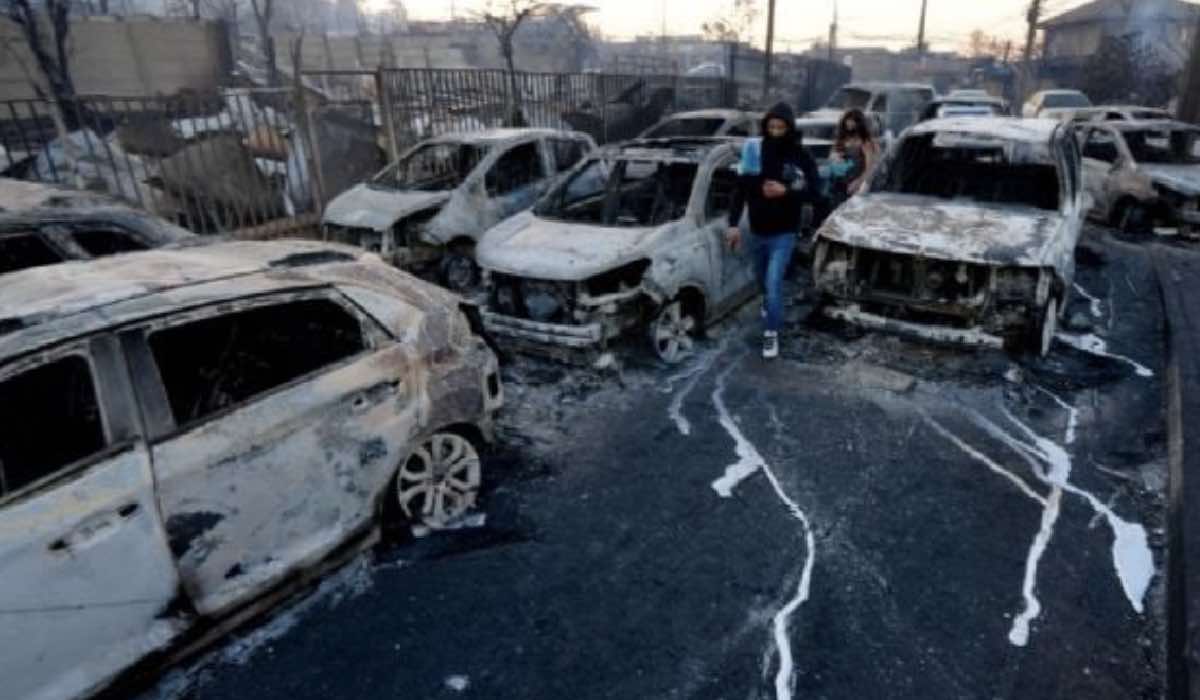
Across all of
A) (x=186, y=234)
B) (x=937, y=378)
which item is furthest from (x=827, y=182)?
(x=186, y=234)

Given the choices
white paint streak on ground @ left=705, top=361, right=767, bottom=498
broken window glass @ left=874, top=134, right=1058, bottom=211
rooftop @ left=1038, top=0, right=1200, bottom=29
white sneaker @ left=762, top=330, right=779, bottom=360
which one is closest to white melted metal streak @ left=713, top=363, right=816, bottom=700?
white paint streak on ground @ left=705, top=361, right=767, bottom=498

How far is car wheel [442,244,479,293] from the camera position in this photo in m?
8.05

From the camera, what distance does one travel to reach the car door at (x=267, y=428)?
2.89 meters

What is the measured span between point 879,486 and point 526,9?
17446mm

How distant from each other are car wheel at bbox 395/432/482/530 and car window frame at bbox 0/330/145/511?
1.33 meters

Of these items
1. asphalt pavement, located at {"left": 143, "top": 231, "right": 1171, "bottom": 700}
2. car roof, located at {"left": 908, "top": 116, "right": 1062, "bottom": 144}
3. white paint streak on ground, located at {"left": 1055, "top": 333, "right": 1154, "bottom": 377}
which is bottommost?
asphalt pavement, located at {"left": 143, "top": 231, "right": 1171, "bottom": 700}

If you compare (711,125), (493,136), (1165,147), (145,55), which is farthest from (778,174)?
(145,55)

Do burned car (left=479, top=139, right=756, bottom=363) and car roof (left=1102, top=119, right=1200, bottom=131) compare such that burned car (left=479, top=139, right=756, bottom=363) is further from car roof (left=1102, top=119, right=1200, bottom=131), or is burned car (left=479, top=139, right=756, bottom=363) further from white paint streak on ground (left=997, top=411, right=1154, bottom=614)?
car roof (left=1102, top=119, right=1200, bottom=131)

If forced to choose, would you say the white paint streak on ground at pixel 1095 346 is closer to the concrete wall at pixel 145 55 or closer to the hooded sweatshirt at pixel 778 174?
the hooded sweatshirt at pixel 778 174

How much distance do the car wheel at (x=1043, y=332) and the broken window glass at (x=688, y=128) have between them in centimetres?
582

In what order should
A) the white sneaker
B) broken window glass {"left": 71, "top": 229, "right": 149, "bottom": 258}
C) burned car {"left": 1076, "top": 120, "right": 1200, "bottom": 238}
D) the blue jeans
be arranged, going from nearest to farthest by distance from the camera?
1. broken window glass {"left": 71, "top": 229, "right": 149, "bottom": 258}
2. the blue jeans
3. the white sneaker
4. burned car {"left": 1076, "top": 120, "right": 1200, "bottom": 238}

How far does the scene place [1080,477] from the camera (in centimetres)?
448

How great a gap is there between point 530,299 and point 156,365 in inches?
136

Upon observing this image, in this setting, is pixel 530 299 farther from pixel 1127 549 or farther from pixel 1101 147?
pixel 1101 147
